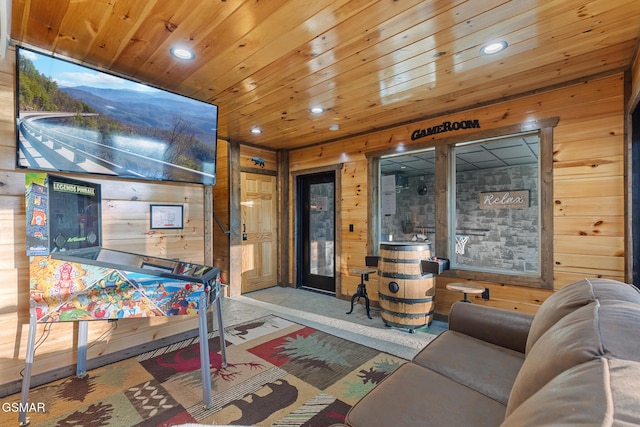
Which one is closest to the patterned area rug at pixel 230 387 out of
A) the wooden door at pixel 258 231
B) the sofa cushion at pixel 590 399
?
the sofa cushion at pixel 590 399

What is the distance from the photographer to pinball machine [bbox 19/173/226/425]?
1.80 metres

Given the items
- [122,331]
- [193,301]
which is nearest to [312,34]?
[193,301]

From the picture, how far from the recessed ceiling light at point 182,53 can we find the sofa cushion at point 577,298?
2.78 m

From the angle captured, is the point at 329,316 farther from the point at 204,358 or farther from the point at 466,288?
the point at 204,358

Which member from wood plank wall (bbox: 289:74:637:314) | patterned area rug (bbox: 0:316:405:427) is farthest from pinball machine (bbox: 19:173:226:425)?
wood plank wall (bbox: 289:74:637:314)

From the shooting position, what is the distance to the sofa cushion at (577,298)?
3.88 feet

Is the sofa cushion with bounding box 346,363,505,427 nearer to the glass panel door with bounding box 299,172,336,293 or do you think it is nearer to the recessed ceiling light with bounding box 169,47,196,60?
the recessed ceiling light with bounding box 169,47,196,60

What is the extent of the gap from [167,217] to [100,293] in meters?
1.09

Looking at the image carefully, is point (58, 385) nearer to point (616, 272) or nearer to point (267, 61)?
point (267, 61)

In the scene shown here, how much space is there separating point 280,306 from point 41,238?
2.92 meters

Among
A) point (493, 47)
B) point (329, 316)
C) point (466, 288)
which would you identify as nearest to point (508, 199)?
point (466, 288)

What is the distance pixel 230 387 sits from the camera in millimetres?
2139

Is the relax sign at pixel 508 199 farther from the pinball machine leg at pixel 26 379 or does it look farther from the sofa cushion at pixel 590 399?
the pinball machine leg at pixel 26 379

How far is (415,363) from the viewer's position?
5.11 feet
